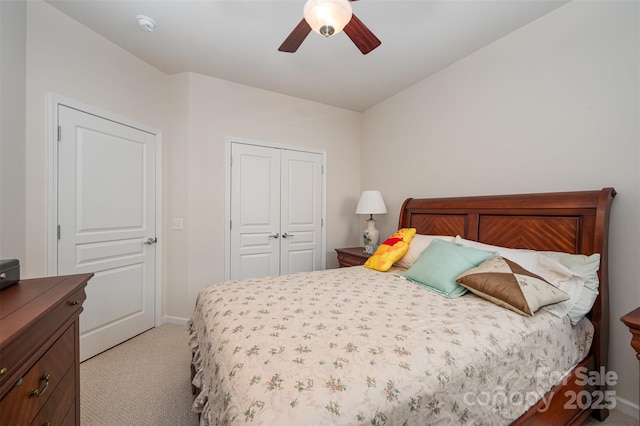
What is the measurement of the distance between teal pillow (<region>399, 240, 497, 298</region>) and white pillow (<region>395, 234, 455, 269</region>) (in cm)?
27

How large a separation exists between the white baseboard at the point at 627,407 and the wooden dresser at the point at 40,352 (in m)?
2.94

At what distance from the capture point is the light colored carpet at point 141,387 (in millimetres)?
1567

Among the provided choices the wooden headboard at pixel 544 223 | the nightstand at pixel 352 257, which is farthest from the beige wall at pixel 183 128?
the wooden headboard at pixel 544 223

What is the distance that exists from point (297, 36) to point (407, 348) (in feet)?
5.73

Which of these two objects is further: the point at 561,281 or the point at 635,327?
the point at 561,281

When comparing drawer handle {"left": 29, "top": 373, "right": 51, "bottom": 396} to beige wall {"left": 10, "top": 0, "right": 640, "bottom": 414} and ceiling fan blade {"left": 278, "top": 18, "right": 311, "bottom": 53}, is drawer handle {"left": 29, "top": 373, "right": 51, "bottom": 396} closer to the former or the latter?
beige wall {"left": 10, "top": 0, "right": 640, "bottom": 414}

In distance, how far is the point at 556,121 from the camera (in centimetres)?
187

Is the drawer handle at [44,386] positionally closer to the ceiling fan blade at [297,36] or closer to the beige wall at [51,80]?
the beige wall at [51,80]

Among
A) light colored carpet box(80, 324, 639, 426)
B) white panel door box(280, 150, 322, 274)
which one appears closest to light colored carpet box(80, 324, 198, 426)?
light colored carpet box(80, 324, 639, 426)

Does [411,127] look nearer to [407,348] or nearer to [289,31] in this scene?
[289,31]

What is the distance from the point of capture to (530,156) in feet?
6.56

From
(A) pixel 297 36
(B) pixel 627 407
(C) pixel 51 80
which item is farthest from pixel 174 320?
(B) pixel 627 407

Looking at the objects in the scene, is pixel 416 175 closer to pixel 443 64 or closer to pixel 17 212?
pixel 443 64

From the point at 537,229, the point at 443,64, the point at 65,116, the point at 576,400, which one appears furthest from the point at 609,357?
the point at 65,116
